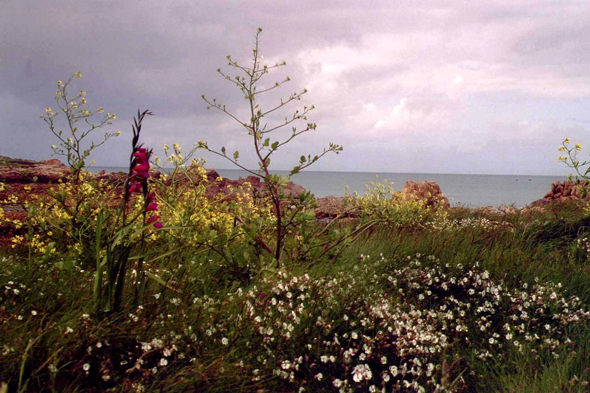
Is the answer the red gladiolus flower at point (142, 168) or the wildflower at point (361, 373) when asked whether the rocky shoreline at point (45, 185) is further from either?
the wildflower at point (361, 373)

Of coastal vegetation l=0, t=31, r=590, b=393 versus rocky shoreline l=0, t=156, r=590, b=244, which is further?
rocky shoreline l=0, t=156, r=590, b=244

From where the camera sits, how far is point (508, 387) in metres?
2.94

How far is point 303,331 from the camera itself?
3.28 m

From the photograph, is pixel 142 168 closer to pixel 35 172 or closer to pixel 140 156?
pixel 140 156

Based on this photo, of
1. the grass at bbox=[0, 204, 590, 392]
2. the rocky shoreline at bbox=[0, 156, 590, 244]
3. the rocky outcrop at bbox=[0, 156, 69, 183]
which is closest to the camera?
the grass at bbox=[0, 204, 590, 392]

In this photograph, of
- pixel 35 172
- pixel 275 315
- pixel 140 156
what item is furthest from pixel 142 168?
pixel 35 172

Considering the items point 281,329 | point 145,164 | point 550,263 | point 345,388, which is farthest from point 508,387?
point 550,263

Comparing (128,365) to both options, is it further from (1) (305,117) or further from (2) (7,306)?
(1) (305,117)

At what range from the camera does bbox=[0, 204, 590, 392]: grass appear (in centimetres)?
262

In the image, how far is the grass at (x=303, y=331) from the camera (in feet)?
8.58

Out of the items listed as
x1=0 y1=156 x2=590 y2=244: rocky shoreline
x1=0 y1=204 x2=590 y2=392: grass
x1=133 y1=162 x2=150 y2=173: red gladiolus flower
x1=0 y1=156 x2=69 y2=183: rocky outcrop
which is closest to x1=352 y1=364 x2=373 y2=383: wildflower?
x1=0 y1=204 x2=590 y2=392: grass

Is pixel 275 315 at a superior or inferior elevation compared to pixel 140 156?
inferior

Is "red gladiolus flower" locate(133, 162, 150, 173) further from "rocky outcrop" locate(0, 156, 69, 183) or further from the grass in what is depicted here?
"rocky outcrop" locate(0, 156, 69, 183)

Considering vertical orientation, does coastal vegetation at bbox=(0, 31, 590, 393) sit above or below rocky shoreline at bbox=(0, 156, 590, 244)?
below
